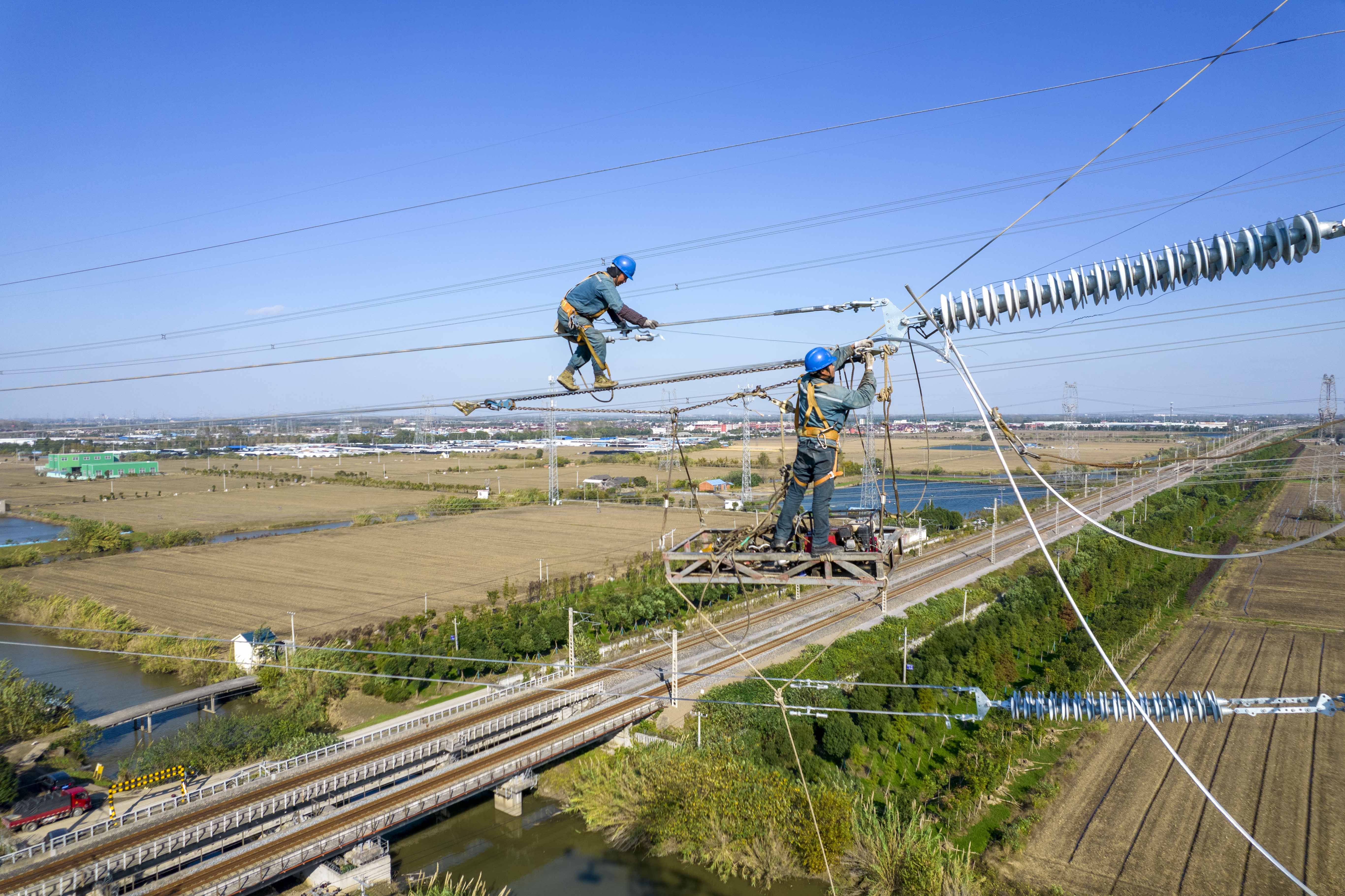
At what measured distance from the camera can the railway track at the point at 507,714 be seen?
1423cm

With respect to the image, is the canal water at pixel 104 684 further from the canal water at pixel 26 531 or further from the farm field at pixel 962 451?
the farm field at pixel 962 451

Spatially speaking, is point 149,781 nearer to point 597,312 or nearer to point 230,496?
point 597,312

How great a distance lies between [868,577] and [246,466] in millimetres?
127065

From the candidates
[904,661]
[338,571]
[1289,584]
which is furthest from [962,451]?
[904,661]

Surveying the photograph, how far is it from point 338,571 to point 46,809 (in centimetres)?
2689

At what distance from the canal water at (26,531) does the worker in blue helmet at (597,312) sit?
192ft

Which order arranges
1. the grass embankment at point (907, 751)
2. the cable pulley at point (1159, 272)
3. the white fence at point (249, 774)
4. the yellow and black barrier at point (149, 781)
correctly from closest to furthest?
the cable pulley at point (1159, 272)
the white fence at point (249, 774)
the grass embankment at point (907, 751)
the yellow and black barrier at point (149, 781)

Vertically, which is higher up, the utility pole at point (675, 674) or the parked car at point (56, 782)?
the utility pole at point (675, 674)

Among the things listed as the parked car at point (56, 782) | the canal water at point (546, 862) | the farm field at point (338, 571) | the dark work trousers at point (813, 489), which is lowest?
the canal water at point (546, 862)

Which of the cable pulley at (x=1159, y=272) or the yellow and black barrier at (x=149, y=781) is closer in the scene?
the cable pulley at (x=1159, y=272)

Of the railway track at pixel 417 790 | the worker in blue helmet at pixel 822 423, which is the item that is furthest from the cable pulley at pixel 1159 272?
the railway track at pixel 417 790

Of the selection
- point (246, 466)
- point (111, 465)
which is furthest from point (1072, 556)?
point (246, 466)

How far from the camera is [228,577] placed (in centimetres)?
4228

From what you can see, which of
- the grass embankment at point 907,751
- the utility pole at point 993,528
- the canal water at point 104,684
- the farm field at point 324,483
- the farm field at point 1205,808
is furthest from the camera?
the farm field at point 324,483
